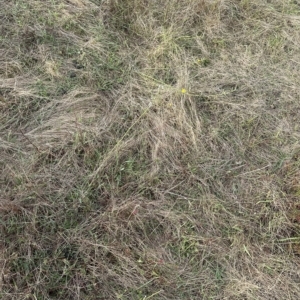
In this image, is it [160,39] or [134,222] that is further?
[160,39]

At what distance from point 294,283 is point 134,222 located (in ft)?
3.25

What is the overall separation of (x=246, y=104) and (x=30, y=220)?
1722 millimetres

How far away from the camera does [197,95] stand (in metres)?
2.82

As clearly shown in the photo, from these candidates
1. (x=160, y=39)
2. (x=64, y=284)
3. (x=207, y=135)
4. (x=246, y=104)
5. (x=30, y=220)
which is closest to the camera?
(x=64, y=284)

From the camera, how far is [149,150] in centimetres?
255

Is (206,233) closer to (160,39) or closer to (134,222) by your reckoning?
(134,222)

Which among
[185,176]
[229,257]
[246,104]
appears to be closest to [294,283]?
[229,257]

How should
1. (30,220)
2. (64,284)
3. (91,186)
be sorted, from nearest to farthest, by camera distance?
(64,284) < (30,220) < (91,186)

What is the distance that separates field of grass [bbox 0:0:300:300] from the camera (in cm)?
Result: 215

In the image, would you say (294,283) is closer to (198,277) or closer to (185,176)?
(198,277)

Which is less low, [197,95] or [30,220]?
[197,95]

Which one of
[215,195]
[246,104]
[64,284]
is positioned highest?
[246,104]

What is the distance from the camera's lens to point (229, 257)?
2.24 meters

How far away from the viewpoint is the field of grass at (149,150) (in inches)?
84.6
